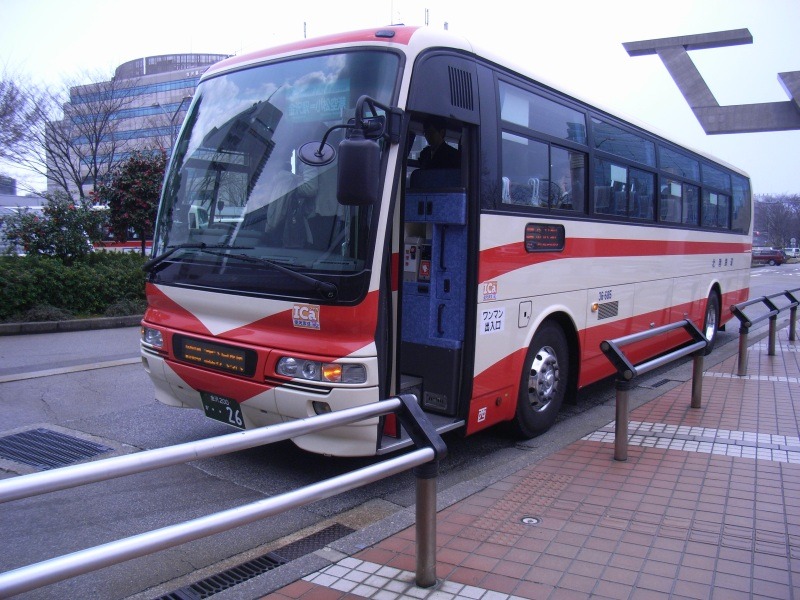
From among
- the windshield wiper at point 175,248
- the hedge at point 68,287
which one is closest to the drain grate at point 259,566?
the windshield wiper at point 175,248

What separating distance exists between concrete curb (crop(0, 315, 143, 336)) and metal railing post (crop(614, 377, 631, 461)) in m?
9.10

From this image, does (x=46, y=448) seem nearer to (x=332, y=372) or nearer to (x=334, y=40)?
(x=332, y=372)

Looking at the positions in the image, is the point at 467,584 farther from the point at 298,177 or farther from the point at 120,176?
the point at 120,176

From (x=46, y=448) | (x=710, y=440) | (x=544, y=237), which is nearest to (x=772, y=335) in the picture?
(x=710, y=440)

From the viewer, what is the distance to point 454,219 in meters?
5.17

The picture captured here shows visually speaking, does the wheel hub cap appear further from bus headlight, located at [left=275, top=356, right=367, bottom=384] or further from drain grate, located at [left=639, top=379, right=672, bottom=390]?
drain grate, located at [left=639, top=379, right=672, bottom=390]

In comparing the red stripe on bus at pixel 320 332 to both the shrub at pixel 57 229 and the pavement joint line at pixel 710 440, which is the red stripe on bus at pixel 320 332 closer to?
the pavement joint line at pixel 710 440

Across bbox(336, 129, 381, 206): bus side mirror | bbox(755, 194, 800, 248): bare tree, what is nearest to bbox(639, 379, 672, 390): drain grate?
bbox(336, 129, 381, 206): bus side mirror

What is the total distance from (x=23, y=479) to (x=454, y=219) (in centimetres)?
371

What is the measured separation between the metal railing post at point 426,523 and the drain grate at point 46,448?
131 inches

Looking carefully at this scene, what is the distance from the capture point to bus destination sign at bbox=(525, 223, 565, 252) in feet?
19.4

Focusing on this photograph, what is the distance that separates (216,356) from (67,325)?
8.79 meters

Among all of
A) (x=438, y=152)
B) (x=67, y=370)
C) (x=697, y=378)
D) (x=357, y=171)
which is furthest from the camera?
(x=67, y=370)

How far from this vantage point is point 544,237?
242 inches
